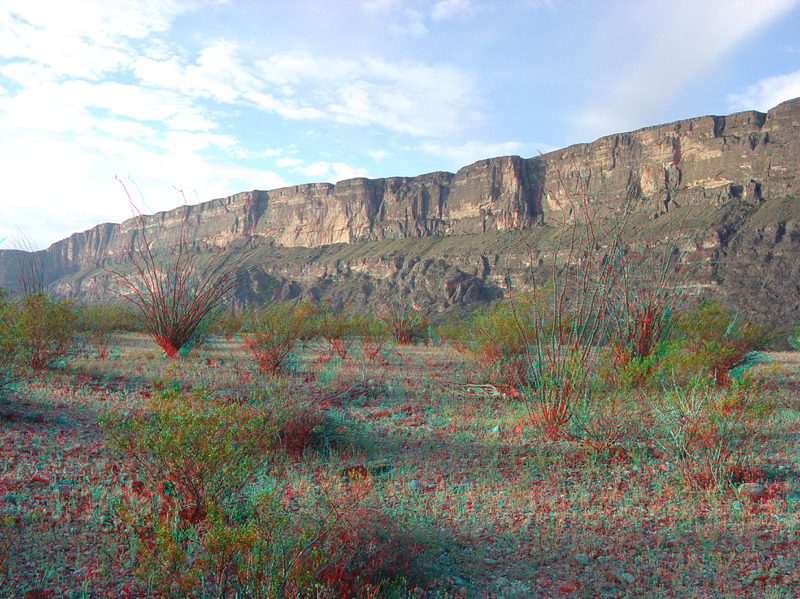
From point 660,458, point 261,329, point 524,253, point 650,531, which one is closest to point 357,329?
point 261,329

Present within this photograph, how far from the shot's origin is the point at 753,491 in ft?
11.9

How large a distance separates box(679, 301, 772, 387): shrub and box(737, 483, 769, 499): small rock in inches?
147

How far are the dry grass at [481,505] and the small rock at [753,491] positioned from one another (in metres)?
0.04

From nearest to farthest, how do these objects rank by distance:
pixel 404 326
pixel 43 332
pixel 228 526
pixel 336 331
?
1. pixel 228 526
2. pixel 43 332
3. pixel 336 331
4. pixel 404 326

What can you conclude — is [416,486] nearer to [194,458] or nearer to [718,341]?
[194,458]

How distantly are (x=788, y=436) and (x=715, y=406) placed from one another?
1438mm

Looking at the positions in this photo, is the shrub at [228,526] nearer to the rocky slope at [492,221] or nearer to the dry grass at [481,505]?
the dry grass at [481,505]

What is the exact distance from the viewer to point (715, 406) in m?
4.54

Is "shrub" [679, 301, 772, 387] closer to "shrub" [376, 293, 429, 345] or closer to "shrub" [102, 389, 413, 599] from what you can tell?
"shrub" [102, 389, 413, 599]

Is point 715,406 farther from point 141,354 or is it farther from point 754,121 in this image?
point 754,121

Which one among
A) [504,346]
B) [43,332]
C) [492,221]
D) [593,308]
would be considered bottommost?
A: [504,346]

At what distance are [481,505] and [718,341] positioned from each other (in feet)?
26.0

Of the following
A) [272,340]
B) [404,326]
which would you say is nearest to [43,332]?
[272,340]

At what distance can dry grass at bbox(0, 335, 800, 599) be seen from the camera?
2.54 meters
